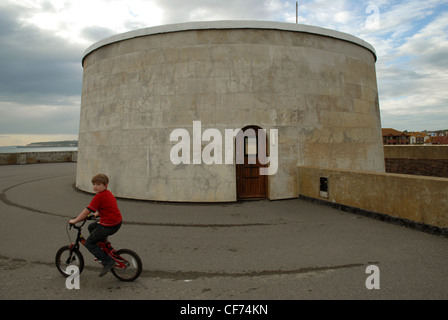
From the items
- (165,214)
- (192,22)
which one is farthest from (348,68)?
(165,214)

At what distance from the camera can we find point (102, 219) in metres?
4.34

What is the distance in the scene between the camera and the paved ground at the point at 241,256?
13.5 feet

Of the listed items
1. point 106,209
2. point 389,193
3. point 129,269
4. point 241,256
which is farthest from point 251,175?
point 106,209

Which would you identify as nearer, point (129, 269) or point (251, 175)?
point (129, 269)

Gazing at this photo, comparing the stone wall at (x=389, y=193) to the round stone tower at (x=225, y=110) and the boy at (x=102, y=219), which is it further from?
the boy at (x=102, y=219)

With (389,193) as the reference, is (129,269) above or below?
below

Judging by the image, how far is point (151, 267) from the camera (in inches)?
197

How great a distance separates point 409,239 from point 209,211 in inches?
211

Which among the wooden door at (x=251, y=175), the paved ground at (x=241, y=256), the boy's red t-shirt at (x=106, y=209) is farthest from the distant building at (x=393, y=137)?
the boy's red t-shirt at (x=106, y=209)

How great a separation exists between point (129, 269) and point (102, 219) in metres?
0.87

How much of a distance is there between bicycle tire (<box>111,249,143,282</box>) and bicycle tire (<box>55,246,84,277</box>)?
58 centimetres

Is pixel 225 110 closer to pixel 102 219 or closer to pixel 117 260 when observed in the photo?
pixel 102 219

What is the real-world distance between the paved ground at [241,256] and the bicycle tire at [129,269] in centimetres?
10
